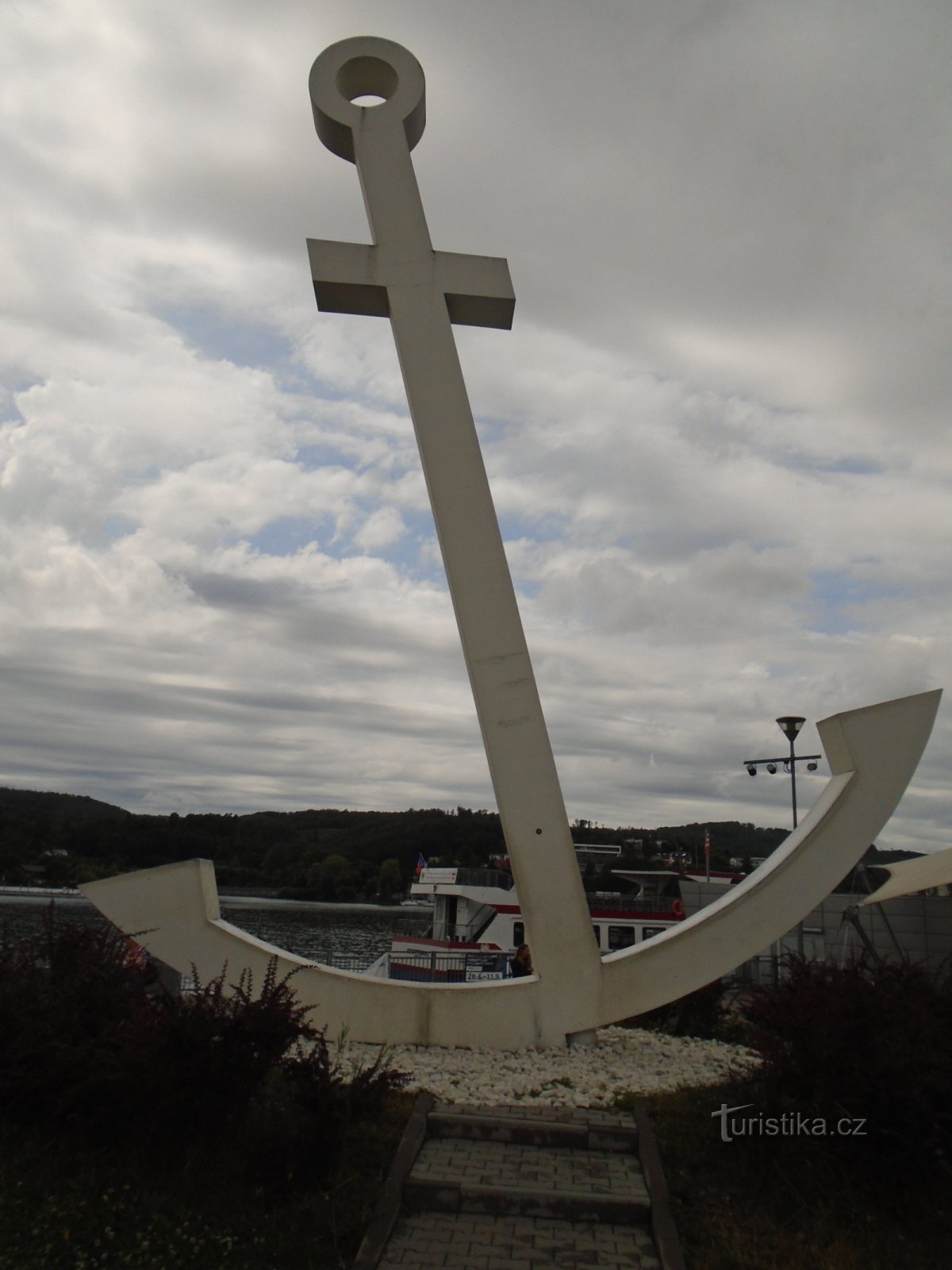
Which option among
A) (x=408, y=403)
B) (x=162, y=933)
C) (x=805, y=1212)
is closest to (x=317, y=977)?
(x=162, y=933)

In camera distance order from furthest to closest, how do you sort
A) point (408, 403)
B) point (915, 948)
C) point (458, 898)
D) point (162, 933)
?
point (458, 898) < point (915, 948) < point (408, 403) < point (162, 933)

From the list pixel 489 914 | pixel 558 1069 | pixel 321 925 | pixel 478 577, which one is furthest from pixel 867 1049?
pixel 321 925

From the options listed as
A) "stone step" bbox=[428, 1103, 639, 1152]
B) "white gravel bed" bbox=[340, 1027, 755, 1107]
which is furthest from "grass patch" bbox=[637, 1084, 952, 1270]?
"white gravel bed" bbox=[340, 1027, 755, 1107]

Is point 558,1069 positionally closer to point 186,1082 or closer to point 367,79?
point 186,1082

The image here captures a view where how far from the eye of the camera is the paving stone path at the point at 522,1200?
4.86 metres

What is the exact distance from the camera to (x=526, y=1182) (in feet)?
18.5

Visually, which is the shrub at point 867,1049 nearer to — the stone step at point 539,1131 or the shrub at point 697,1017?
the stone step at point 539,1131

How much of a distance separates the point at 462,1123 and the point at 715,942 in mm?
3002

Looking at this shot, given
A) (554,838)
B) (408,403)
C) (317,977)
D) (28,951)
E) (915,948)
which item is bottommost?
(915,948)

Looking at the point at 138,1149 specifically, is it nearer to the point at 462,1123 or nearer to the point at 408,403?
the point at 462,1123

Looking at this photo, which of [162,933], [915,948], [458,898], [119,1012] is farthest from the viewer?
[458,898]

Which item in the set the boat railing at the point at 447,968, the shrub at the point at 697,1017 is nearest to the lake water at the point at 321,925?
the boat railing at the point at 447,968

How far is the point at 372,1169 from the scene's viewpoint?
5.62 metres

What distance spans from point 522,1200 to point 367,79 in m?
10.1
